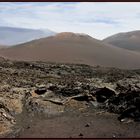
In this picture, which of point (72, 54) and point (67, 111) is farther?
point (72, 54)

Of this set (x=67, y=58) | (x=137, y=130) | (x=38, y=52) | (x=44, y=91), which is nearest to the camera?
(x=137, y=130)

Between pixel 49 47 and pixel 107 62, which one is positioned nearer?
pixel 107 62

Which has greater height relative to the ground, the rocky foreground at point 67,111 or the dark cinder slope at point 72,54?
the rocky foreground at point 67,111

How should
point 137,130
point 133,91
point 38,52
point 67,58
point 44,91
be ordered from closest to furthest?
point 137,130, point 133,91, point 44,91, point 67,58, point 38,52

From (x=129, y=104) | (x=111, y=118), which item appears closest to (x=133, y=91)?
(x=129, y=104)

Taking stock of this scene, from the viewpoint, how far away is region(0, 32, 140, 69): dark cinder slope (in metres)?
46.5

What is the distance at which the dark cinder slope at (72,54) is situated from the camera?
46.5 metres

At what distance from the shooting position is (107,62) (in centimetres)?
4791

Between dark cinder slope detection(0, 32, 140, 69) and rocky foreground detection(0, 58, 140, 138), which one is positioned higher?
rocky foreground detection(0, 58, 140, 138)

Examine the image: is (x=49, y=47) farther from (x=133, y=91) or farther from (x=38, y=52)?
(x=133, y=91)

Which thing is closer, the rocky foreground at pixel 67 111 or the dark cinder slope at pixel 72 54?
the rocky foreground at pixel 67 111

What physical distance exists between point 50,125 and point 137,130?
10.7 ft

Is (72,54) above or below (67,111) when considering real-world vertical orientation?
below

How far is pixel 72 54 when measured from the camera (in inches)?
1992
